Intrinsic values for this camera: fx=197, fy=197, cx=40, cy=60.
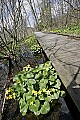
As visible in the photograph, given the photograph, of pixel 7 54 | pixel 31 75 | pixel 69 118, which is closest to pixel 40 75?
pixel 31 75

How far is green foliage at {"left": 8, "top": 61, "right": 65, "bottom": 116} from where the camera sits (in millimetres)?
3471

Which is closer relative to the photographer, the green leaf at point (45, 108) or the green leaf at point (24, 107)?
the green leaf at point (45, 108)

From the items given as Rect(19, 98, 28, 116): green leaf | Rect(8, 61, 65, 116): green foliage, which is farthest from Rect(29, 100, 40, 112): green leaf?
Rect(19, 98, 28, 116): green leaf

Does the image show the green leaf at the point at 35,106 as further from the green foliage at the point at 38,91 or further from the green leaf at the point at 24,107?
the green leaf at the point at 24,107

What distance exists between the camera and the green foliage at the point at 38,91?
3.47 meters

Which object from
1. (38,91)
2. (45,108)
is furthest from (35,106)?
(38,91)

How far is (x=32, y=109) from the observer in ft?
11.4

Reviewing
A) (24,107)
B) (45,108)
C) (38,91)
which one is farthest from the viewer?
(38,91)

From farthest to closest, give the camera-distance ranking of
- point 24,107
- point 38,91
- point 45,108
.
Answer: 1. point 38,91
2. point 24,107
3. point 45,108

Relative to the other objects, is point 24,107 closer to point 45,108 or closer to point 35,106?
point 35,106

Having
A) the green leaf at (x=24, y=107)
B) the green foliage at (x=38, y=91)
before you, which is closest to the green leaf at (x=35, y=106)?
the green foliage at (x=38, y=91)

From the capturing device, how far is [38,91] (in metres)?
3.75

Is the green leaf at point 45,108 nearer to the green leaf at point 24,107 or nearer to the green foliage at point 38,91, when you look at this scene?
the green foliage at point 38,91

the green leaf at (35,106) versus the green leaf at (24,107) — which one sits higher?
the green leaf at (35,106)
